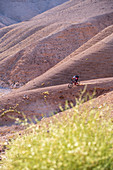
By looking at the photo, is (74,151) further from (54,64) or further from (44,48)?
(44,48)

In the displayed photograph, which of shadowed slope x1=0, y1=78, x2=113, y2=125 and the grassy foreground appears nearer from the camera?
the grassy foreground

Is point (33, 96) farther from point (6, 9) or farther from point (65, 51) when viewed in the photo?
point (6, 9)

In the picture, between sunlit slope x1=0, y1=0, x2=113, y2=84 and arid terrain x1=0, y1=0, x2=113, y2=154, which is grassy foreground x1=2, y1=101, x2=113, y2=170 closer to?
arid terrain x1=0, y1=0, x2=113, y2=154

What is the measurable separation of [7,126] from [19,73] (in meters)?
14.1

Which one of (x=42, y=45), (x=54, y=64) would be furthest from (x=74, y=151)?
(x=42, y=45)

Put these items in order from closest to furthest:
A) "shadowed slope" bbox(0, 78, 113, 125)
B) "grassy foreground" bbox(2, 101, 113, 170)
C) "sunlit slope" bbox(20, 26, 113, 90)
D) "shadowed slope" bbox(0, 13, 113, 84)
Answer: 1. "grassy foreground" bbox(2, 101, 113, 170)
2. "shadowed slope" bbox(0, 78, 113, 125)
3. "sunlit slope" bbox(20, 26, 113, 90)
4. "shadowed slope" bbox(0, 13, 113, 84)

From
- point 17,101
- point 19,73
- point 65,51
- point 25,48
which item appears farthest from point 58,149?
point 25,48

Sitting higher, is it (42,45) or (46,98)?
(42,45)

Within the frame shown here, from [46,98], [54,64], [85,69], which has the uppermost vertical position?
[54,64]

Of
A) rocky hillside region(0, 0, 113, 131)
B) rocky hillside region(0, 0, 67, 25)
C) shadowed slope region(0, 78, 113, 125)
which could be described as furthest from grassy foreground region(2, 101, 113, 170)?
rocky hillside region(0, 0, 67, 25)

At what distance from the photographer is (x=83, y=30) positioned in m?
31.2

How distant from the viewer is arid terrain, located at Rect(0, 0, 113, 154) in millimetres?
13930

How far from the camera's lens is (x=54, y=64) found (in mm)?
26828

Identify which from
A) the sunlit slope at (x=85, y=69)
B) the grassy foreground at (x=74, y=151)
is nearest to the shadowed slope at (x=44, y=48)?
the sunlit slope at (x=85, y=69)
